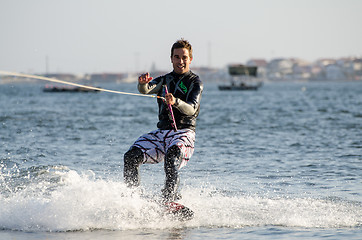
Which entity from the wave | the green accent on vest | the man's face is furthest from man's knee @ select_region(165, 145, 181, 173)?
the man's face

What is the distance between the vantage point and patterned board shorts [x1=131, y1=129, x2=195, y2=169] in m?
6.47

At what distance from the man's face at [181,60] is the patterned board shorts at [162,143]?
69 centimetres

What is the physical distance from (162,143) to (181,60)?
0.95 metres

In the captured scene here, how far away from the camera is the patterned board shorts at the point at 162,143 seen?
6473mm

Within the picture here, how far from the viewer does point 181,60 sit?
653 centimetres

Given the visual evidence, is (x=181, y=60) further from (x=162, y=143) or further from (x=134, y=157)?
(x=134, y=157)

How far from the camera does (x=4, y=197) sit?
7551 mm

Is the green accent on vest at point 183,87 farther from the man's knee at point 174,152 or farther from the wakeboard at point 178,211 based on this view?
the wakeboard at point 178,211

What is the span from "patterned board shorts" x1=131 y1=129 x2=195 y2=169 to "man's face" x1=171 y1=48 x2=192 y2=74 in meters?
0.69

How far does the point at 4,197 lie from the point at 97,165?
11.9ft

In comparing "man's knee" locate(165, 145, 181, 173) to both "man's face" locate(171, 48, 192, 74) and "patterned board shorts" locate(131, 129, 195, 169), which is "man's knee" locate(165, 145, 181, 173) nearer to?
"patterned board shorts" locate(131, 129, 195, 169)

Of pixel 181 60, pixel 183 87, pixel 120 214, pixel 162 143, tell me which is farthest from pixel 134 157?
pixel 181 60

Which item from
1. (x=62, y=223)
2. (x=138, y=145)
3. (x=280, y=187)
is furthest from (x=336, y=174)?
(x=62, y=223)

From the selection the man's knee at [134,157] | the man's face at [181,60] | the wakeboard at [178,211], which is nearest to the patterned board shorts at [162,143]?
the man's knee at [134,157]
